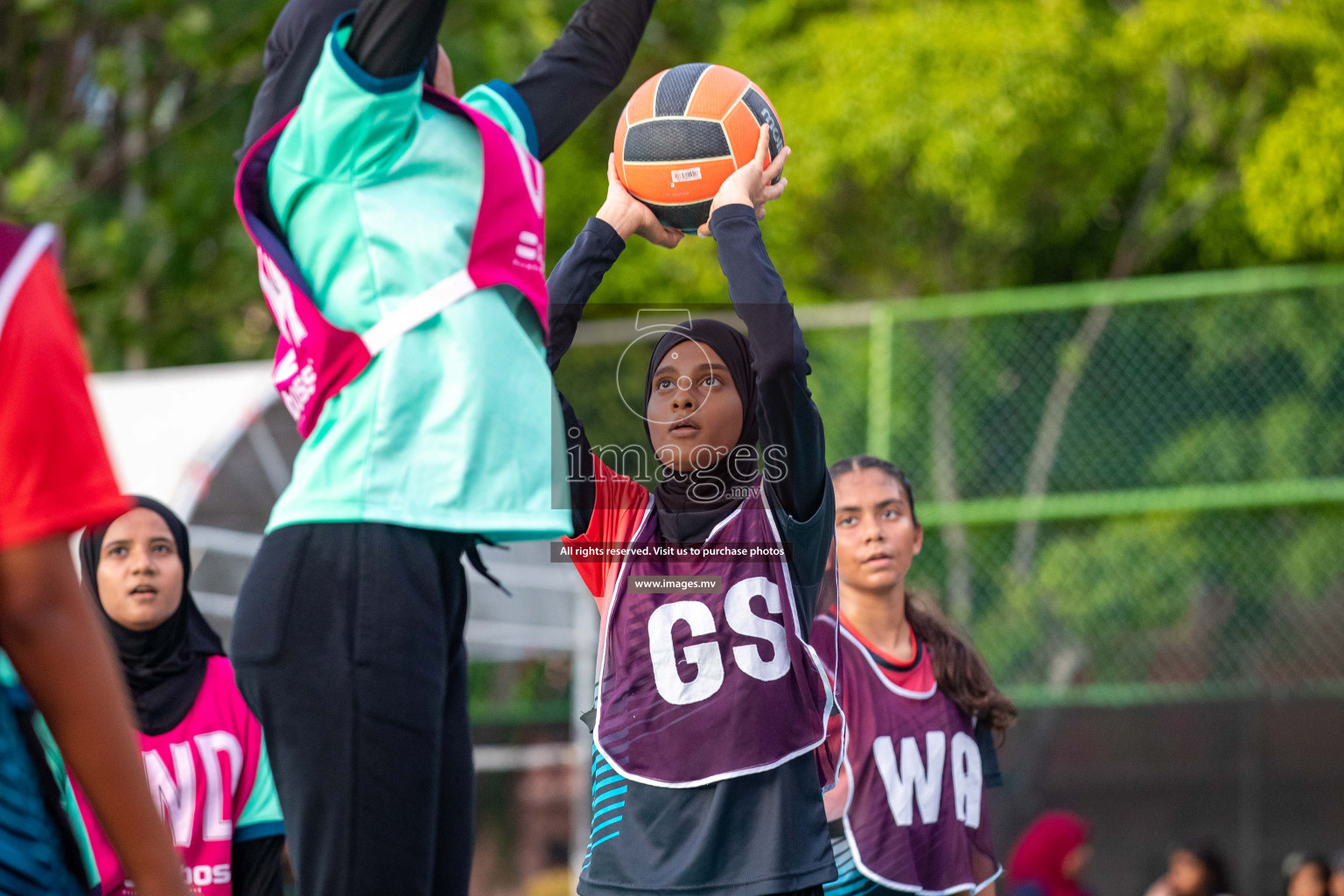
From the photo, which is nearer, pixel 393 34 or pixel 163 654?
pixel 393 34

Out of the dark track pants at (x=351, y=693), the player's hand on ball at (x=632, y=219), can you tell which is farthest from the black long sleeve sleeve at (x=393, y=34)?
the player's hand on ball at (x=632, y=219)

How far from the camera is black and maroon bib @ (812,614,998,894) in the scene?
3.80 metres

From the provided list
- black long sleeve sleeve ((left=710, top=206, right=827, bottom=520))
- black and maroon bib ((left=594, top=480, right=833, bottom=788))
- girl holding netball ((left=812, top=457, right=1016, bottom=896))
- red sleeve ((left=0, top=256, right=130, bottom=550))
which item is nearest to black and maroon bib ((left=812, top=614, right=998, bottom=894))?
girl holding netball ((left=812, top=457, right=1016, bottom=896))

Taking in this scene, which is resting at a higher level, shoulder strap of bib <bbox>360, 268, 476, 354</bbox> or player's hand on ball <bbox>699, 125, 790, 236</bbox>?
player's hand on ball <bbox>699, 125, 790, 236</bbox>

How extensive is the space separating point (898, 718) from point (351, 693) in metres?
2.18

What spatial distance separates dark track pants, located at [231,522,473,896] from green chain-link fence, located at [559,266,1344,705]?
7.08 metres

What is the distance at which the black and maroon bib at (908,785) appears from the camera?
12.5 feet

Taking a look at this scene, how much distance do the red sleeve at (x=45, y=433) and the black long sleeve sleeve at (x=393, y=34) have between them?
0.80 metres

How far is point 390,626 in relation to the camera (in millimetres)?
2125

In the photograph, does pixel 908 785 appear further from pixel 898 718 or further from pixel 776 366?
pixel 776 366

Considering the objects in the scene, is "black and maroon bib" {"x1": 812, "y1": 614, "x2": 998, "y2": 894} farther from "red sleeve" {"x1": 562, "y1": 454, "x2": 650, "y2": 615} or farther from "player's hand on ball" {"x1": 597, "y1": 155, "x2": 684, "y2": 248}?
"player's hand on ball" {"x1": 597, "y1": 155, "x2": 684, "y2": 248}

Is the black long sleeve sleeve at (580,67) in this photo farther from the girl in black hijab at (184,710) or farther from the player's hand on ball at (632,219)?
the girl in black hijab at (184,710)

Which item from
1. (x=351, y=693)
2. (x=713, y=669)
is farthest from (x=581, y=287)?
(x=351, y=693)

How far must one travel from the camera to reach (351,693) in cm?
211
